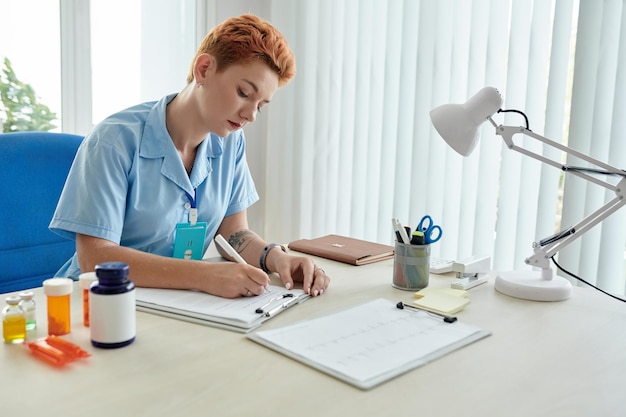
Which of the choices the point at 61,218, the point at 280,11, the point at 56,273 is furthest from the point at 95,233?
the point at 280,11

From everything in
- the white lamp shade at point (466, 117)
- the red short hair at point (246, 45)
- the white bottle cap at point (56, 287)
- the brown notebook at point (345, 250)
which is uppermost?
the red short hair at point (246, 45)

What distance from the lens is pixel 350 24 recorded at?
2479mm

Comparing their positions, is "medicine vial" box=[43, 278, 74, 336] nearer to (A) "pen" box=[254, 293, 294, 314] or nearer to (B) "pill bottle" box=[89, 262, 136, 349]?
(B) "pill bottle" box=[89, 262, 136, 349]

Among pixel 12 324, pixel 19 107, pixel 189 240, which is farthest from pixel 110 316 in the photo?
pixel 19 107

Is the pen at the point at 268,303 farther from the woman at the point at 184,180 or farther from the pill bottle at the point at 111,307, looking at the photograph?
the pill bottle at the point at 111,307

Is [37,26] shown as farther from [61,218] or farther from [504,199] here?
[504,199]

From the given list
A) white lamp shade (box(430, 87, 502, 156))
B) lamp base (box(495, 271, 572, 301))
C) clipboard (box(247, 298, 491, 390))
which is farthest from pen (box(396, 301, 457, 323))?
white lamp shade (box(430, 87, 502, 156))

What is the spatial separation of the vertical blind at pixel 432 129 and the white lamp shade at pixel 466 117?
820 millimetres

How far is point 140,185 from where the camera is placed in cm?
137

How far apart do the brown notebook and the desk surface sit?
47 cm

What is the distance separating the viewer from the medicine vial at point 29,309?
920 mm

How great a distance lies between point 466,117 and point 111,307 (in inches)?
30.6


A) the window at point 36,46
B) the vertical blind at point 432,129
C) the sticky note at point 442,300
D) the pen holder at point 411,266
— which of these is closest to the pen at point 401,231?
the pen holder at point 411,266

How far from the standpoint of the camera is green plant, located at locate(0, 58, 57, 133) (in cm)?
231
